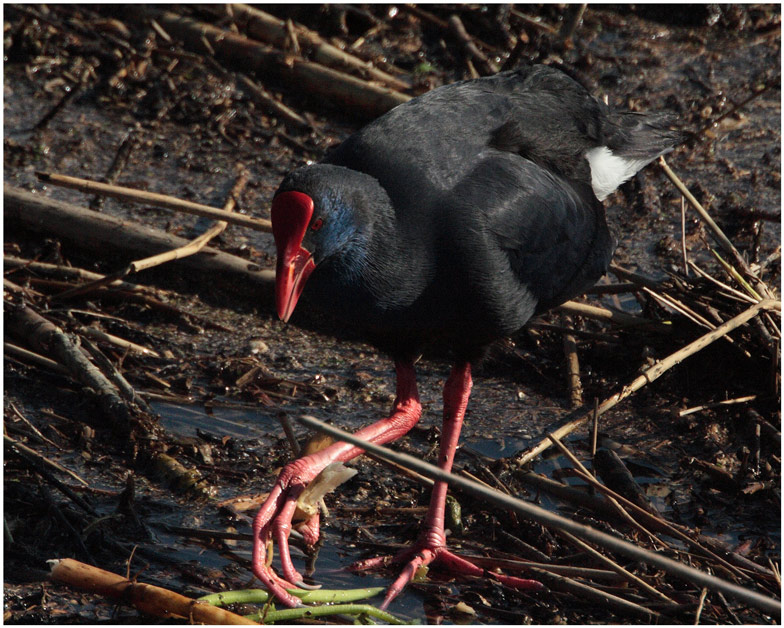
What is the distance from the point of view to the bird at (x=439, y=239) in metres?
3.02

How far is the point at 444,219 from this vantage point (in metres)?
3.17

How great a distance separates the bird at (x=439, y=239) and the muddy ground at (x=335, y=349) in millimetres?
→ 250

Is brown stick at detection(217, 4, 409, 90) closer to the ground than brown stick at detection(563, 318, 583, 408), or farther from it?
farther from it

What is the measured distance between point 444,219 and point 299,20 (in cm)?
375

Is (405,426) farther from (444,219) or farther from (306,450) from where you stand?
(444,219)

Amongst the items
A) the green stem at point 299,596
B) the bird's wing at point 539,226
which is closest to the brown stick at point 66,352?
the green stem at point 299,596

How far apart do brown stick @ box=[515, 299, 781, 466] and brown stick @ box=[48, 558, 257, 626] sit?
1459 mm

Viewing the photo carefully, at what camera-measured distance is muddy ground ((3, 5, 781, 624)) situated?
3201 millimetres

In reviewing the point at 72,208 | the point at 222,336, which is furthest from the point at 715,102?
the point at 72,208

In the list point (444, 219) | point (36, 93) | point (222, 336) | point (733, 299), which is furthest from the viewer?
point (36, 93)

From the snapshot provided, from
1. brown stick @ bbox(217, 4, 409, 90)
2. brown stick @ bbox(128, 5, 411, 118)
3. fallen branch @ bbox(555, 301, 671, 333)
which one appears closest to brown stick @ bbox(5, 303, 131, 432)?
fallen branch @ bbox(555, 301, 671, 333)

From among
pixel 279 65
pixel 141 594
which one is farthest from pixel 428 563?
pixel 279 65

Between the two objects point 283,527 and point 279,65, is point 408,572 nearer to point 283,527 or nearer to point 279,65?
point 283,527

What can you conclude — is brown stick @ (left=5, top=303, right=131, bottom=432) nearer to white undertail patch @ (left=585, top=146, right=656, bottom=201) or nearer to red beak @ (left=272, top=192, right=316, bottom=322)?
red beak @ (left=272, top=192, right=316, bottom=322)
